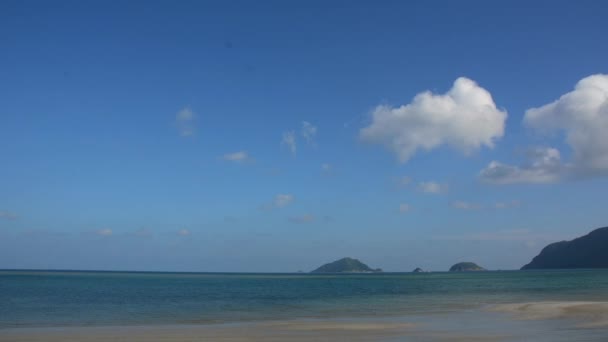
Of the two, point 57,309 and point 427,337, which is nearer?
point 427,337

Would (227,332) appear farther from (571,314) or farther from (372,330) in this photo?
(571,314)

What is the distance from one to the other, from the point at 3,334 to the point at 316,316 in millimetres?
18442

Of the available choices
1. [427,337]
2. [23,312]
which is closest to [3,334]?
[23,312]

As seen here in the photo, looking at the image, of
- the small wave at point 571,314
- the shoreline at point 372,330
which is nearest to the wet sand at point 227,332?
the shoreline at point 372,330

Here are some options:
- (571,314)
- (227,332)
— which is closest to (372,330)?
(227,332)

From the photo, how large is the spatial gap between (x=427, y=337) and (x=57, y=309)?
33.4 m

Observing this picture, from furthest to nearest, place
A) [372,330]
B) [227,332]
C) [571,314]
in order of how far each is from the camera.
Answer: [571,314], [227,332], [372,330]

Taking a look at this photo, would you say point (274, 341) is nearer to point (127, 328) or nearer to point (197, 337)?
point (197, 337)

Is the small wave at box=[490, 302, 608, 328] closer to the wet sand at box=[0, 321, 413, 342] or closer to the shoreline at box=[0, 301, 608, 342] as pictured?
the shoreline at box=[0, 301, 608, 342]

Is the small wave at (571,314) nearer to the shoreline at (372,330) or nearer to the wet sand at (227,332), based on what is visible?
the shoreline at (372,330)

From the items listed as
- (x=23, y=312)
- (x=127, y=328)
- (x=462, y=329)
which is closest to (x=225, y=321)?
(x=127, y=328)

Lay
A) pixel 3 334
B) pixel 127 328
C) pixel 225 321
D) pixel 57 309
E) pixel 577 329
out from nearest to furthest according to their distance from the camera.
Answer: pixel 577 329
pixel 3 334
pixel 127 328
pixel 225 321
pixel 57 309

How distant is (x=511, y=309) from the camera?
38500 mm

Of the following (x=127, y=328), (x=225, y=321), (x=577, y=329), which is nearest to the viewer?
(x=577, y=329)
